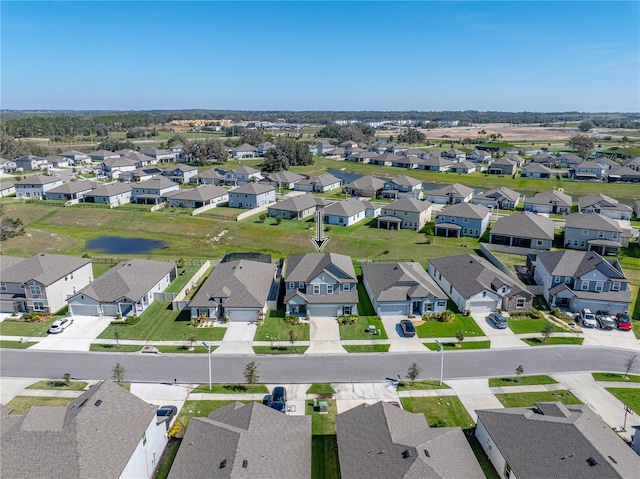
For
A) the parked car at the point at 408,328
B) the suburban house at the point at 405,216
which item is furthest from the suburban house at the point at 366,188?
the parked car at the point at 408,328

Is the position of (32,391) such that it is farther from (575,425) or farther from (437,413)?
(575,425)

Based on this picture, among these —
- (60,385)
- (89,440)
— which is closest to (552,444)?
(89,440)

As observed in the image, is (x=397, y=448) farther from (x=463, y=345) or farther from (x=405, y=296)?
(x=405, y=296)

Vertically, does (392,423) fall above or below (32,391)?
above

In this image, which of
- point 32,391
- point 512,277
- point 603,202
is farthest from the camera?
point 603,202

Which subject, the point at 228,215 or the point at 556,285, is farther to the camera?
the point at 228,215

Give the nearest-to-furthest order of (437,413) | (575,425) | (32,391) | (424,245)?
(575,425), (437,413), (32,391), (424,245)

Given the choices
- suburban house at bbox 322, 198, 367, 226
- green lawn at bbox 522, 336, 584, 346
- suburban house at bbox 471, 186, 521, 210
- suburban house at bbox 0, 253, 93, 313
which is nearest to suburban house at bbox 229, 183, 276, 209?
suburban house at bbox 322, 198, 367, 226

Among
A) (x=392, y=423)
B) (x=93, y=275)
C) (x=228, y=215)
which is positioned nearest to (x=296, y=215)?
(x=228, y=215)
